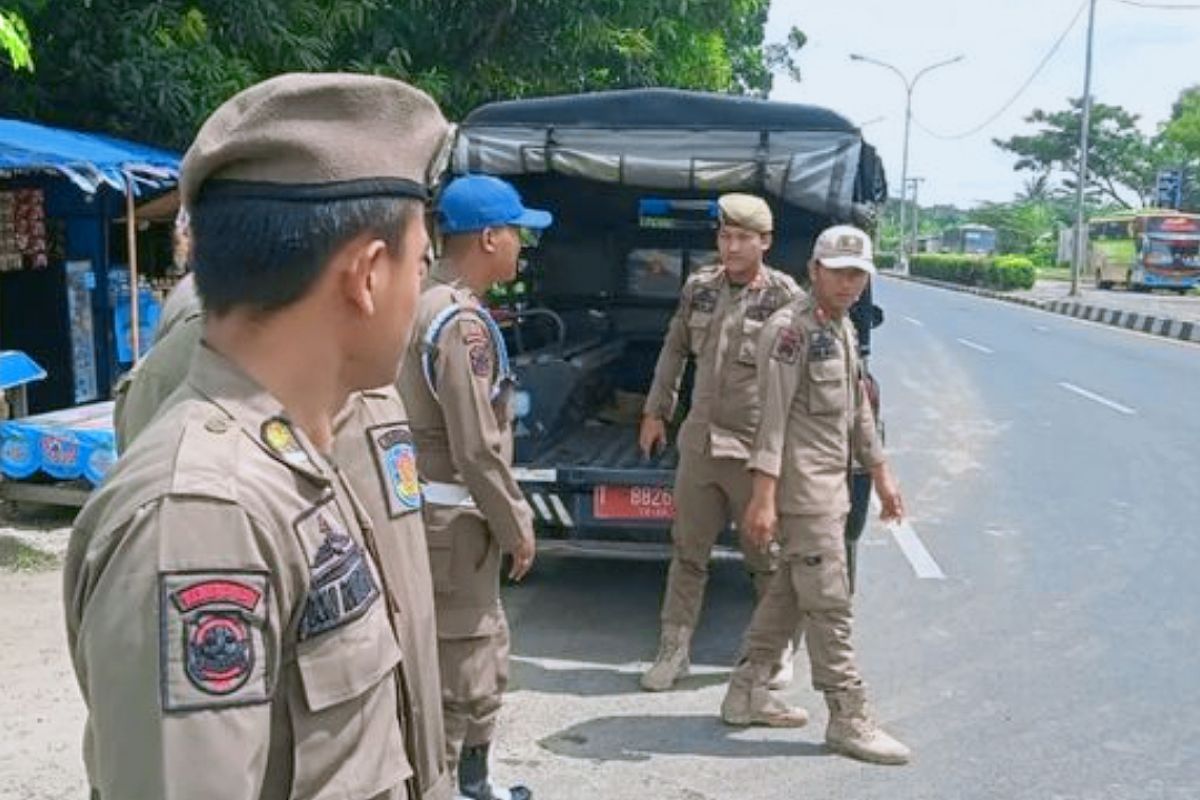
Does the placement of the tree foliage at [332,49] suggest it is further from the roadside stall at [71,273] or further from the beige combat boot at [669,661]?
the beige combat boot at [669,661]

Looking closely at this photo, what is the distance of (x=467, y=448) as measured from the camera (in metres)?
3.38

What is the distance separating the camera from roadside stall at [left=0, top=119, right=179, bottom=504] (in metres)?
7.11

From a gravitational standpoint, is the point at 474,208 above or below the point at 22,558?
above

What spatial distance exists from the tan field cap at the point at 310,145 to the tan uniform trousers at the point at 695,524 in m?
3.61

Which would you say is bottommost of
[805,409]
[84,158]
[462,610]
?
[462,610]

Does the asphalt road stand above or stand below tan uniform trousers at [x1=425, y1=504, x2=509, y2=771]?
below

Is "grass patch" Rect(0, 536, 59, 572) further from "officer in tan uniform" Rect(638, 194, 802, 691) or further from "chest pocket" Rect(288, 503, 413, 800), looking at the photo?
"chest pocket" Rect(288, 503, 413, 800)

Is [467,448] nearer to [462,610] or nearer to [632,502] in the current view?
[462,610]

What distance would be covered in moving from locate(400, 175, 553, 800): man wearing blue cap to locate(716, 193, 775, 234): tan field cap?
138cm

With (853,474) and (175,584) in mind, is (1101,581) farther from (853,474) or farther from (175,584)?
(175,584)

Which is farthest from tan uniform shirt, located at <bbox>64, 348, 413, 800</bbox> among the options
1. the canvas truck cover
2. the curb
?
the curb

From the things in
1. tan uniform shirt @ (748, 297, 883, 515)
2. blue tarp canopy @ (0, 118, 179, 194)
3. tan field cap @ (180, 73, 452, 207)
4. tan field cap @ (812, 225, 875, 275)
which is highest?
blue tarp canopy @ (0, 118, 179, 194)

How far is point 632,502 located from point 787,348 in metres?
1.34

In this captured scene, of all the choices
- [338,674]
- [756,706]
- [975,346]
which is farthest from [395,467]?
[975,346]
